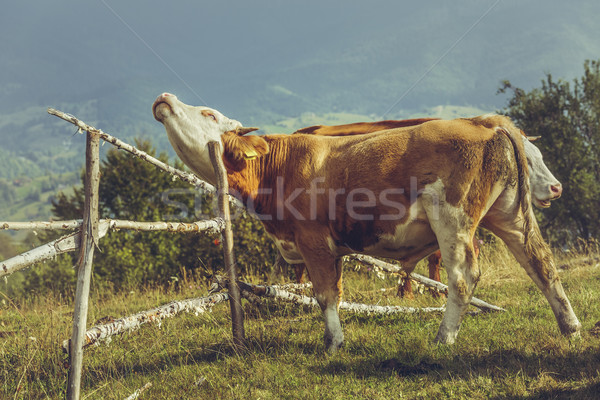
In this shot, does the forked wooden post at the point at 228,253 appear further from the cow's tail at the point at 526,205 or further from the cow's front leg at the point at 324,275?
the cow's tail at the point at 526,205

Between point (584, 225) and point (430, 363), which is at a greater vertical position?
point (584, 225)

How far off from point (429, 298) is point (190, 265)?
7.83 meters

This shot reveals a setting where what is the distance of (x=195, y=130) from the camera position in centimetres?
541

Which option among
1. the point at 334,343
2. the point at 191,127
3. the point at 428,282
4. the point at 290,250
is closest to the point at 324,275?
the point at 290,250

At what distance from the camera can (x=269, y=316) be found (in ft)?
21.6

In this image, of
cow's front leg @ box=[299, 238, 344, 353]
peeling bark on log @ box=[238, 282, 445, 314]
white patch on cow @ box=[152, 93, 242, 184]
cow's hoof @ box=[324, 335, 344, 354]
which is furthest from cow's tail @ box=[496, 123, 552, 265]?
white patch on cow @ box=[152, 93, 242, 184]

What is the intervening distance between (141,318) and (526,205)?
12.7 ft

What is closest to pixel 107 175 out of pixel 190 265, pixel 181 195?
pixel 181 195

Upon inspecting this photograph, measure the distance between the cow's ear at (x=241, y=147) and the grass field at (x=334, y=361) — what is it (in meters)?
1.90

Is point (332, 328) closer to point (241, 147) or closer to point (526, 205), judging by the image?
point (241, 147)

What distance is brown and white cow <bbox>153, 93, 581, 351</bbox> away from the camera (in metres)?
4.74

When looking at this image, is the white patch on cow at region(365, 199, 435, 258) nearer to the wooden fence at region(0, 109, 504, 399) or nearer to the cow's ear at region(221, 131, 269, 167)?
the wooden fence at region(0, 109, 504, 399)

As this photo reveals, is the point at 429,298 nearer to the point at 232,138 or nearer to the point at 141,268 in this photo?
the point at 232,138

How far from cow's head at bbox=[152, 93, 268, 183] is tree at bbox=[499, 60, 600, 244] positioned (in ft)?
55.0
